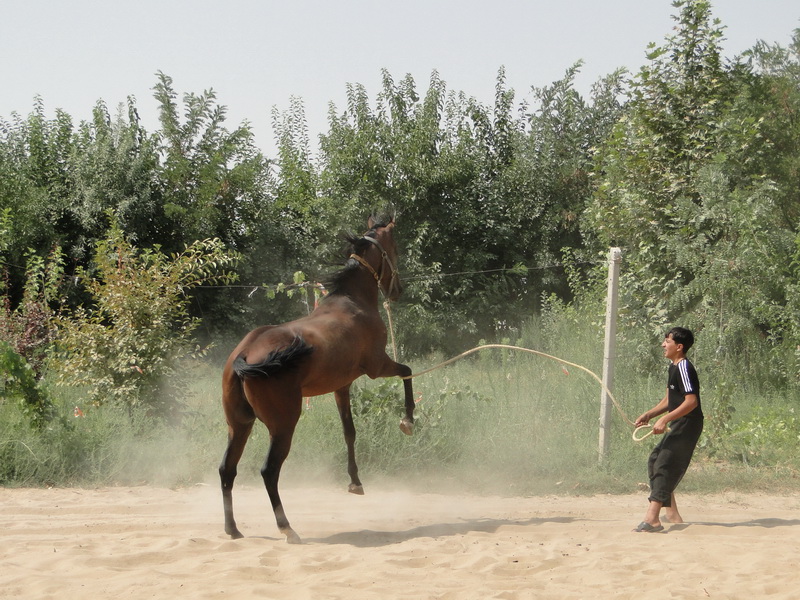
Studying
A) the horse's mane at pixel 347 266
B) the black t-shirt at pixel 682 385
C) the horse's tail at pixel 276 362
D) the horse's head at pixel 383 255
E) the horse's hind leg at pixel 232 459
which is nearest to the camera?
the horse's tail at pixel 276 362

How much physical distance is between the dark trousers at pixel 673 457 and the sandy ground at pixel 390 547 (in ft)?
1.11

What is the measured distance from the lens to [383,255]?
734 cm

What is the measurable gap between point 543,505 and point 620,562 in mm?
2293

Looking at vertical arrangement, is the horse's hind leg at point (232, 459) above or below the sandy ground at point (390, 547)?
above

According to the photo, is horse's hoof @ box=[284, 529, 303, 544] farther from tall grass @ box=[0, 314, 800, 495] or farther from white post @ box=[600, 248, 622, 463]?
white post @ box=[600, 248, 622, 463]

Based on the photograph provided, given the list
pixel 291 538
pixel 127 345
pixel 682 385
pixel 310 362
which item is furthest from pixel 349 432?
pixel 127 345

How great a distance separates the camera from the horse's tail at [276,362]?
598cm

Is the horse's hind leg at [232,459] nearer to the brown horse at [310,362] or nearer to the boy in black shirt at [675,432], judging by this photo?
the brown horse at [310,362]

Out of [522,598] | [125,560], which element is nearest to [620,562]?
[522,598]

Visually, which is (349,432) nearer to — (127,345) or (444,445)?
(444,445)

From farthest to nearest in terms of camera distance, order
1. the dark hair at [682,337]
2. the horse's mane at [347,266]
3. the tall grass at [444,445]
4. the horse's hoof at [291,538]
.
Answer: the tall grass at [444,445]
the horse's mane at [347,266]
the dark hair at [682,337]
the horse's hoof at [291,538]

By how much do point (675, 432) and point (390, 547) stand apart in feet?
8.09

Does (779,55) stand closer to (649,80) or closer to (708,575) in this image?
(649,80)

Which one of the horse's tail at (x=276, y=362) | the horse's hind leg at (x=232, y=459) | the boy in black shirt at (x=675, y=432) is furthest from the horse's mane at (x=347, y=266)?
the boy in black shirt at (x=675, y=432)
